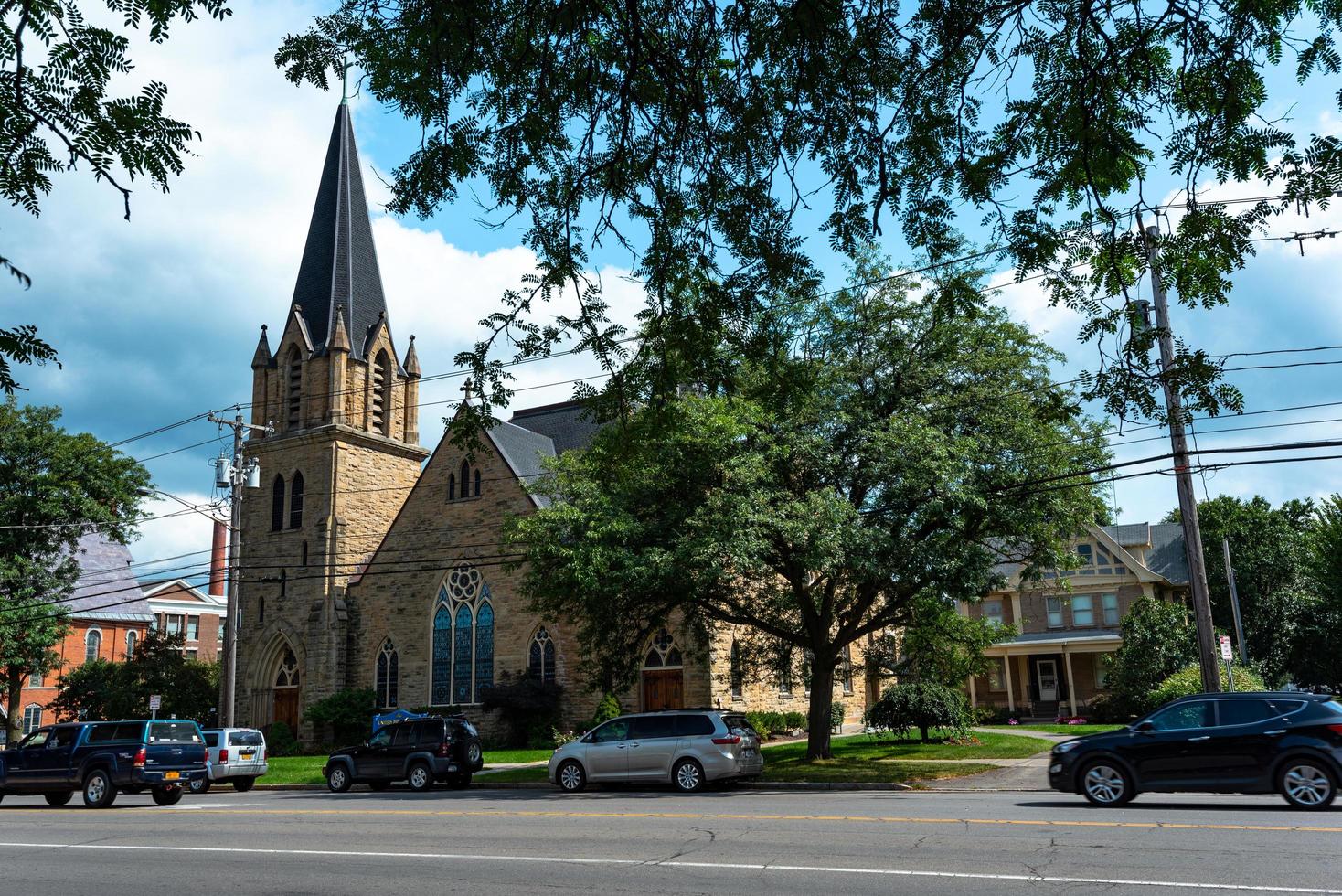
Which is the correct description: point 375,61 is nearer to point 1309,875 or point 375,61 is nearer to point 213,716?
point 1309,875

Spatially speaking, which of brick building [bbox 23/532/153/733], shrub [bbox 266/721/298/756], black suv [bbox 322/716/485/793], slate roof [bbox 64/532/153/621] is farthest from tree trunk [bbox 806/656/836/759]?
slate roof [bbox 64/532/153/621]

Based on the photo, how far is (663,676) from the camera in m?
35.4

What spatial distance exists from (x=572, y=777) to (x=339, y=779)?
640cm

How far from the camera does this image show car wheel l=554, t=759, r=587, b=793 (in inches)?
833

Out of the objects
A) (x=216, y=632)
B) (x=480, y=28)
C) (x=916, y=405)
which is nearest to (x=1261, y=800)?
(x=916, y=405)

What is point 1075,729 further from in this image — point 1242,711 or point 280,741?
point 280,741

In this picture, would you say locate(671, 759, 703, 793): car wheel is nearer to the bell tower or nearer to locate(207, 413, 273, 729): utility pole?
locate(207, 413, 273, 729): utility pole

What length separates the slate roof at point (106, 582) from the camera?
189ft

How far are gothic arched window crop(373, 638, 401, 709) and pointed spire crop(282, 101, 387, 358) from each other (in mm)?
12680

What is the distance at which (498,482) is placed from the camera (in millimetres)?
38031

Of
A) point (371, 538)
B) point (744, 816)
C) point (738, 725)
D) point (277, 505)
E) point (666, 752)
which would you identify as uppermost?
point (277, 505)

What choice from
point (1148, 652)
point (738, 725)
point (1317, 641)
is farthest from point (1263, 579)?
point (738, 725)

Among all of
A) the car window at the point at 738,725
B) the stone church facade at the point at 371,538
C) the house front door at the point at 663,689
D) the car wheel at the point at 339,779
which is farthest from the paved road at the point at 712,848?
the stone church facade at the point at 371,538

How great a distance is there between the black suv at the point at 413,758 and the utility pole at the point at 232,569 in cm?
535
